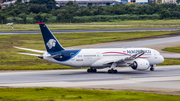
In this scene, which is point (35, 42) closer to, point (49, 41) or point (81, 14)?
point (49, 41)

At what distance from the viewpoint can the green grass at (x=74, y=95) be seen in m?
26.8

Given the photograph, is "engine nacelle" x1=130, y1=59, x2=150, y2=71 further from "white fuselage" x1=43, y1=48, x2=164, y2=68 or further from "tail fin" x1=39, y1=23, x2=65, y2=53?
"tail fin" x1=39, y1=23, x2=65, y2=53

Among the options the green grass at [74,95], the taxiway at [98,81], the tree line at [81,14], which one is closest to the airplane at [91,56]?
the taxiway at [98,81]

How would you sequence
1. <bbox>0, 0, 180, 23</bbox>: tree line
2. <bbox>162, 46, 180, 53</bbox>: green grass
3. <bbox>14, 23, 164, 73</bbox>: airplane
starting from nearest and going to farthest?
<bbox>14, 23, 164, 73</bbox>: airplane, <bbox>162, 46, 180, 53</bbox>: green grass, <bbox>0, 0, 180, 23</bbox>: tree line

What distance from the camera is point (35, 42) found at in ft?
283

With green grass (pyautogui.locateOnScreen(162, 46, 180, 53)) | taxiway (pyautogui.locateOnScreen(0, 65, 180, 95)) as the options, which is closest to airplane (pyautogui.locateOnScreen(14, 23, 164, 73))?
taxiway (pyautogui.locateOnScreen(0, 65, 180, 95))

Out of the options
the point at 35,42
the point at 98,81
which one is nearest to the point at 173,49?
the point at 35,42

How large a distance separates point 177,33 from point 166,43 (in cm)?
2273

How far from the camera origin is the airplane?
145ft

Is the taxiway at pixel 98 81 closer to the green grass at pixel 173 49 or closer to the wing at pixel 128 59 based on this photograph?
the wing at pixel 128 59

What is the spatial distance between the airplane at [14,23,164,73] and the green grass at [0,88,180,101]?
1334 cm

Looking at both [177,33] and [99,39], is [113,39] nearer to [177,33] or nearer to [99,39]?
[99,39]

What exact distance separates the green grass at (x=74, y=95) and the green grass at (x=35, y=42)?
20.9 m

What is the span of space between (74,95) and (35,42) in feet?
196
